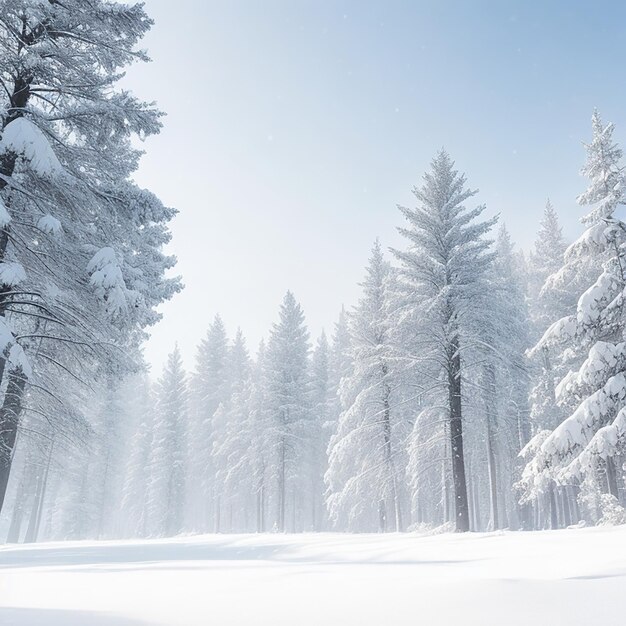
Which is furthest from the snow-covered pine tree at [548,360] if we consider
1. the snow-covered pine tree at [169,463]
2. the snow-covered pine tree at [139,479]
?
the snow-covered pine tree at [139,479]

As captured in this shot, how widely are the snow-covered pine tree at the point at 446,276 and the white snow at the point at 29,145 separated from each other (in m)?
12.2

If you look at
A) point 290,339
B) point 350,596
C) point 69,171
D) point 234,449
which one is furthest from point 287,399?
point 350,596

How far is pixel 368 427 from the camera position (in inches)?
917

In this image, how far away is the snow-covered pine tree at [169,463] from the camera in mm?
38594

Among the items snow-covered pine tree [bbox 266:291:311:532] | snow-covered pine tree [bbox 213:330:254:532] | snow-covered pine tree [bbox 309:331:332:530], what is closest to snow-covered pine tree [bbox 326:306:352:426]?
snow-covered pine tree [bbox 309:331:332:530]

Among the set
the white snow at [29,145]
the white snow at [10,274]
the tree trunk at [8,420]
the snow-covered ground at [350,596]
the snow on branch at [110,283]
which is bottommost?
the snow-covered ground at [350,596]

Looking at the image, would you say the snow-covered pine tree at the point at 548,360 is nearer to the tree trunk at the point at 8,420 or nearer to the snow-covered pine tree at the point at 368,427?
the snow-covered pine tree at the point at 368,427

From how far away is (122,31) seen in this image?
9.54m

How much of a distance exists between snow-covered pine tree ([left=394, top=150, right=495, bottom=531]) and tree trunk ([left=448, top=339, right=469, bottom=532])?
3 cm

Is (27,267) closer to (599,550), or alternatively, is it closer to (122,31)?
(122,31)

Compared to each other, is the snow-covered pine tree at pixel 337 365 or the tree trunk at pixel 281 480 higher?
the snow-covered pine tree at pixel 337 365

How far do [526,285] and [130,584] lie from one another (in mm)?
35239

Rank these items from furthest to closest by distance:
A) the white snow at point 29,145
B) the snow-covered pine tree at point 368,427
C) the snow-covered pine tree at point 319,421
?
the snow-covered pine tree at point 319,421, the snow-covered pine tree at point 368,427, the white snow at point 29,145

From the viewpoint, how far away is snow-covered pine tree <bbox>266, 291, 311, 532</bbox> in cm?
3191
